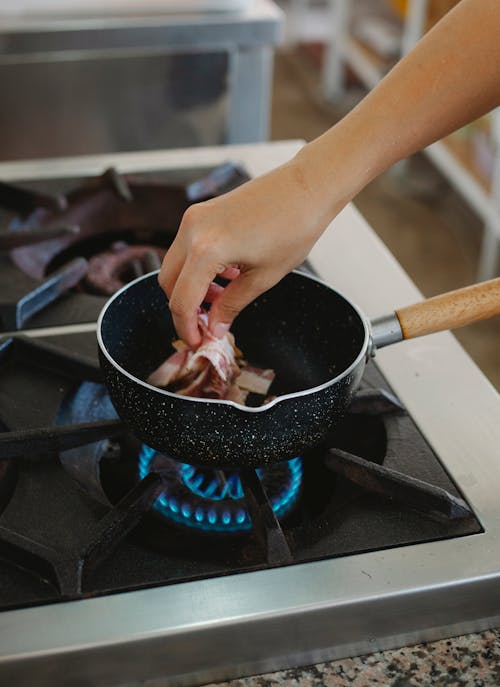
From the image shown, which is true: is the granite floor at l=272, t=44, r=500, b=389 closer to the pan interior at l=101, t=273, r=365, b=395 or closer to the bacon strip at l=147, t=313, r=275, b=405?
the pan interior at l=101, t=273, r=365, b=395

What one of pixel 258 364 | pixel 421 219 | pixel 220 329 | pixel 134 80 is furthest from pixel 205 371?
pixel 421 219

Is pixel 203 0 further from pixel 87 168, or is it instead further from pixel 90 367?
pixel 90 367

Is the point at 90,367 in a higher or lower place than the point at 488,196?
higher

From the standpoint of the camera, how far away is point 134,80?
5.37 feet

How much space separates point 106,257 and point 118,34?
24.5 inches

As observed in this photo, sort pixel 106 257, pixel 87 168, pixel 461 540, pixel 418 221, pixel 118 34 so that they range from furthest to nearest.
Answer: pixel 418 221, pixel 118 34, pixel 87 168, pixel 106 257, pixel 461 540

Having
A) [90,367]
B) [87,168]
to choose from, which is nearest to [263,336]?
[90,367]

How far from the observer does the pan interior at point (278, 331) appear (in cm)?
82

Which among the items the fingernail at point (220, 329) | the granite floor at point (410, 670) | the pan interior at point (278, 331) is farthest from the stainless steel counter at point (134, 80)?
the granite floor at point (410, 670)

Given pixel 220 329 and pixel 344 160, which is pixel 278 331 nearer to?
pixel 220 329

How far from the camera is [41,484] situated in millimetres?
709

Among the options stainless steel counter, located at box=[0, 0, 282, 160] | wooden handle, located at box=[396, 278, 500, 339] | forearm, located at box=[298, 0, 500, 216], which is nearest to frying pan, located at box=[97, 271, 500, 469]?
wooden handle, located at box=[396, 278, 500, 339]

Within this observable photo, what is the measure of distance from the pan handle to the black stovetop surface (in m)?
0.10

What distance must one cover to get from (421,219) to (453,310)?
7.39 feet
